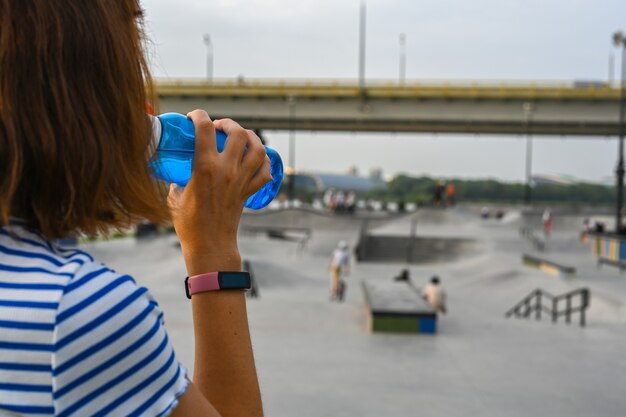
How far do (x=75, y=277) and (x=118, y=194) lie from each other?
8.1 inches

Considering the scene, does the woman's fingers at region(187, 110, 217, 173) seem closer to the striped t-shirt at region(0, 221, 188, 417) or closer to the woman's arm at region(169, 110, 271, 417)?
the woman's arm at region(169, 110, 271, 417)

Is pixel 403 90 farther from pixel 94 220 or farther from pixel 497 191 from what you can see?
pixel 497 191

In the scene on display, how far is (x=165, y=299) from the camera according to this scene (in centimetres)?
1424

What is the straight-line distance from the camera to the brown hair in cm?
89

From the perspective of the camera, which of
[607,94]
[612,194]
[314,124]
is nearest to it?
[607,94]

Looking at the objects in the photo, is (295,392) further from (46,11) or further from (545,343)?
(46,11)

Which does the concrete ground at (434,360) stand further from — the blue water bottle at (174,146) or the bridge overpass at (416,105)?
the bridge overpass at (416,105)

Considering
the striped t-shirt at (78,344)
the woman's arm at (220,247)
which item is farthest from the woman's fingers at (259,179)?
the striped t-shirt at (78,344)

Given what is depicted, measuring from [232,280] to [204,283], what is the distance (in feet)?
0.16

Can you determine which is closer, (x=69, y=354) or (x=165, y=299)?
(x=69, y=354)

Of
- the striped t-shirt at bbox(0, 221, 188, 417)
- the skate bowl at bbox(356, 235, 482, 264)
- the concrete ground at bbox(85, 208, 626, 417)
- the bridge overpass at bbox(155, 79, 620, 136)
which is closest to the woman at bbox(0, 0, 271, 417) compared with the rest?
the striped t-shirt at bbox(0, 221, 188, 417)

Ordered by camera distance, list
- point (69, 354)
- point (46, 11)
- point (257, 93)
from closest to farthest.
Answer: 1. point (69, 354)
2. point (46, 11)
3. point (257, 93)

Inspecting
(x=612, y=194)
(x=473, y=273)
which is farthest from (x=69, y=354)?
(x=612, y=194)

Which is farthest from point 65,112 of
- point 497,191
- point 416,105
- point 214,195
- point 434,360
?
point 497,191
